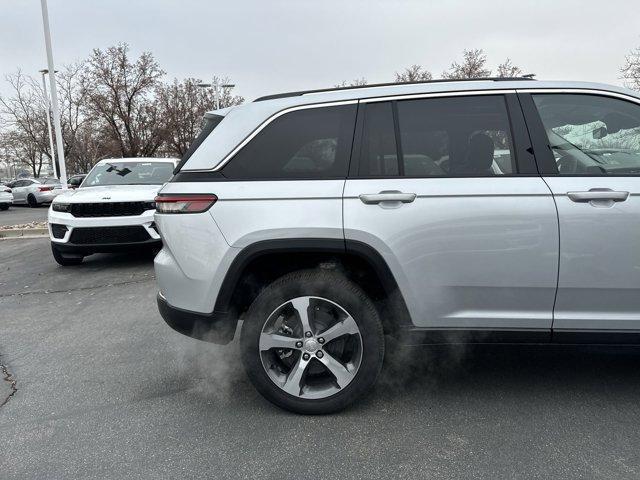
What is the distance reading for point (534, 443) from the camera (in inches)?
98.9

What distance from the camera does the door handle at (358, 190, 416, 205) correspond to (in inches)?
103

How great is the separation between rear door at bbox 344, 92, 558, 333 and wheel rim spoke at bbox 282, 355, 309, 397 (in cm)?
73

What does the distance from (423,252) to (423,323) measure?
0.43 metres

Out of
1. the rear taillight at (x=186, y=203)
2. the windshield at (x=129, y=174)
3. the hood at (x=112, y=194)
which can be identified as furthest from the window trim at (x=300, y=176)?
the windshield at (x=129, y=174)

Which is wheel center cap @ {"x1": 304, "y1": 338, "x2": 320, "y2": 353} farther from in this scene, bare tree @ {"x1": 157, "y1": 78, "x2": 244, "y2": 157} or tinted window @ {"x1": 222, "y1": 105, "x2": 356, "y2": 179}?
bare tree @ {"x1": 157, "y1": 78, "x2": 244, "y2": 157}

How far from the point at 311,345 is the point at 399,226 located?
0.88 m

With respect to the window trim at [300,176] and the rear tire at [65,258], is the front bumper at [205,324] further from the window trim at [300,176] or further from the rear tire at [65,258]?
the rear tire at [65,258]

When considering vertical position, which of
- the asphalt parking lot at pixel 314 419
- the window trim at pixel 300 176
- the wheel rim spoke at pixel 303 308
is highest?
the window trim at pixel 300 176

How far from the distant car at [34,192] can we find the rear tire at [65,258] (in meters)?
16.1

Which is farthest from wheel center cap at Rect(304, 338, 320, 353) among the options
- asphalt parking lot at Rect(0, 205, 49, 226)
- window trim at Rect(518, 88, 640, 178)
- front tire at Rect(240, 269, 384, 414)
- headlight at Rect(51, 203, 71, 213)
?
asphalt parking lot at Rect(0, 205, 49, 226)

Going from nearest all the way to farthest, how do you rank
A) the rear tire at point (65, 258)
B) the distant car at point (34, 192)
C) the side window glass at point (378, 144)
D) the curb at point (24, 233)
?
1. the side window glass at point (378, 144)
2. the rear tire at point (65, 258)
3. the curb at point (24, 233)
4. the distant car at point (34, 192)

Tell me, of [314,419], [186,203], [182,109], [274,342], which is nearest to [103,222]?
[186,203]

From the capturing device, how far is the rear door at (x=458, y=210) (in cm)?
258

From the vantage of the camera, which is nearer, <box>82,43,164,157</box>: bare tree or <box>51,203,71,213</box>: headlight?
<box>51,203,71,213</box>: headlight
